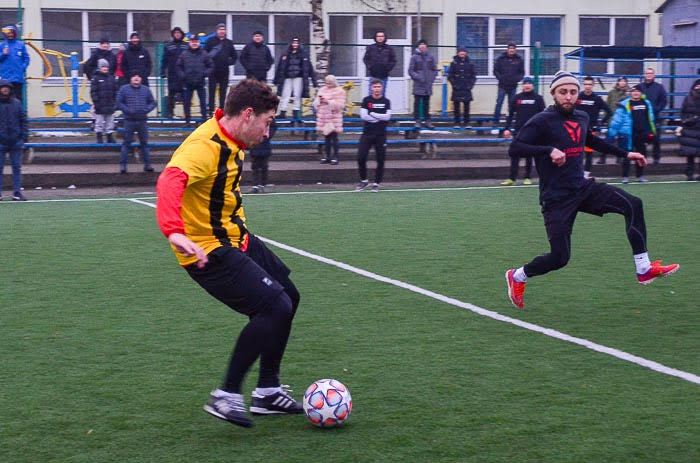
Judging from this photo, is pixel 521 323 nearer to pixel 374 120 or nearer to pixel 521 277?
pixel 521 277

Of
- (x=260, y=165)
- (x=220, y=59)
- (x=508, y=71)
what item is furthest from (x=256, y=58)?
(x=508, y=71)

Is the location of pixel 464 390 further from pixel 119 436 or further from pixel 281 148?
pixel 281 148

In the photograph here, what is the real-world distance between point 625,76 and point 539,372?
20.0 meters

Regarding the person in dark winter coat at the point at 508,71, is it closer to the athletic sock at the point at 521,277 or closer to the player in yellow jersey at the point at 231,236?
the athletic sock at the point at 521,277

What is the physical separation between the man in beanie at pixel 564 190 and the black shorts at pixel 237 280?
3495 millimetres

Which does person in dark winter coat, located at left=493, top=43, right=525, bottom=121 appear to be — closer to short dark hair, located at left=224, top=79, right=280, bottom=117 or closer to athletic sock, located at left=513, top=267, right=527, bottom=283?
athletic sock, located at left=513, top=267, right=527, bottom=283

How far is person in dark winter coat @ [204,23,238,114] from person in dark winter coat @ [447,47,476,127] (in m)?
5.24

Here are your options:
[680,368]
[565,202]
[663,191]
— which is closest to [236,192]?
[680,368]

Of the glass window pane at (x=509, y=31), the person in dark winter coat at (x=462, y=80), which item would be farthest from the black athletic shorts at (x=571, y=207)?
the glass window pane at (x=509, y=31)

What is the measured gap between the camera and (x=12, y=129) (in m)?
17.3

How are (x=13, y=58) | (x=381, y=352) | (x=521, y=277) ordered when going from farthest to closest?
1. (x=13, y=58)
2. (x=521, y=277)
3. (x=381, y=352)

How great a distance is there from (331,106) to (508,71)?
4813mm

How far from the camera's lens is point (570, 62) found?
25.3 metres

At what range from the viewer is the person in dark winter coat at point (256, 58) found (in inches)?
889
